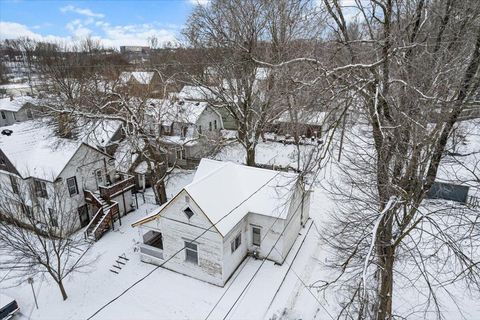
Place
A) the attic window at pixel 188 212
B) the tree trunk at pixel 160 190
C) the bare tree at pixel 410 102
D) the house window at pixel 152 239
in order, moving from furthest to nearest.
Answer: the tree trunk at pixel 160 190
the house window at pixel 152 239
the attic window at pixel 188 212
the bare tree at pixel 410 102

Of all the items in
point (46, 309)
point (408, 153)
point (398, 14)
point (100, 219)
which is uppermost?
point (398, 14)

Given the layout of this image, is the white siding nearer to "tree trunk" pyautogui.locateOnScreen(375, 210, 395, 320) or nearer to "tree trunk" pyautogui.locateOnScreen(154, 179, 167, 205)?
"tree trunk" pyautogui.locateOnScreen(154, 179, 167, 205)

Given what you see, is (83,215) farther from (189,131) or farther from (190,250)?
(189,131)

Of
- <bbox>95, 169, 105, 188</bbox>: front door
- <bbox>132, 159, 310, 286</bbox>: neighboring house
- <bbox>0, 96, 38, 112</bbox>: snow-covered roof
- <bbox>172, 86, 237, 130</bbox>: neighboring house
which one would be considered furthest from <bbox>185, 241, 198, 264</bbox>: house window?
<bbox>0, 96, 38, 112</bbox>: snow-covered roof

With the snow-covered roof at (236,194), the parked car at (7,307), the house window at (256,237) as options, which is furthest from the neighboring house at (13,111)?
the house window at (256,237)

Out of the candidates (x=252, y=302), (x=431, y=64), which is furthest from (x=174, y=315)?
(x=431, y=64)

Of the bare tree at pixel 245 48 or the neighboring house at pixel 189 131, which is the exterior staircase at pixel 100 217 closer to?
the neighboring house at pixel 189 131

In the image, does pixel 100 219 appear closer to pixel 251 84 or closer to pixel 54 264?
pixel 54 264

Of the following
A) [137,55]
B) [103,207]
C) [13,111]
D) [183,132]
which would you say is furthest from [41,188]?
[137,55]
